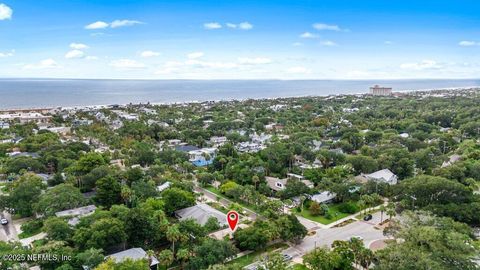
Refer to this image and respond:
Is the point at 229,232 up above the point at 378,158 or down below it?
below

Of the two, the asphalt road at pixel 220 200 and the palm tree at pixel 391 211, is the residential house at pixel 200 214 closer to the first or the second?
the asphalt road at pixel 220 200

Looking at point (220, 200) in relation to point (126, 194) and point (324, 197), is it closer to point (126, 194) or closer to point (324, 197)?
point (126, 194)

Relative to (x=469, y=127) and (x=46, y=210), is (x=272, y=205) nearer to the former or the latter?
(x=46, y=210)

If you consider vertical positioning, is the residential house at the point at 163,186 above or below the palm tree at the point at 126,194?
below

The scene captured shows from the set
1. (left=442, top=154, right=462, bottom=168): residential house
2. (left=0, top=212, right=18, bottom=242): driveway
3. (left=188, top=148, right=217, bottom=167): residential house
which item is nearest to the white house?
(left=442, top=154, right=462, bottom=168): residential house

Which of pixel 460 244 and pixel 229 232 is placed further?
pixel 229 232

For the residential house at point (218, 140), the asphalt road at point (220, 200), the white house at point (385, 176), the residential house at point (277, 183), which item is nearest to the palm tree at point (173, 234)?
the asphalt road at point (220, 200)

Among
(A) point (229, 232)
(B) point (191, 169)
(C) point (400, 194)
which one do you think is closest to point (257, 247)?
(A) point (229, 232)

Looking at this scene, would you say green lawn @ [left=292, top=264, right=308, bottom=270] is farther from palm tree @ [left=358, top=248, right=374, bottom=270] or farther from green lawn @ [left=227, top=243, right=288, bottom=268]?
palm tree @ [left=358, top=248, right=374, bottom=270]
